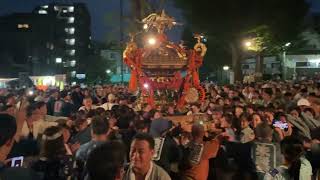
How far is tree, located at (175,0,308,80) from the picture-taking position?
3759 centimetres

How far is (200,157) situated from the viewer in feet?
20.6

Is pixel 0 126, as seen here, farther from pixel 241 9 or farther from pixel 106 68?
pixel 106 68

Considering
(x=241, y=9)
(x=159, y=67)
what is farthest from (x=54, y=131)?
(x=241, y=9)

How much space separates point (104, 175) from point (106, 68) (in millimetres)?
86131

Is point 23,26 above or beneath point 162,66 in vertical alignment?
above

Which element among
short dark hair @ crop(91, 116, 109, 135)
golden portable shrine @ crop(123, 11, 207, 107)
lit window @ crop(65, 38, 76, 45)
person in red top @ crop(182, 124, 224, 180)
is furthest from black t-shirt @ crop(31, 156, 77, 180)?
lit window @ crop(65, 38, 76, 45)

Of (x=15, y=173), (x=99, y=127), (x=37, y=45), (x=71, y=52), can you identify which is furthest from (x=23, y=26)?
(x=15, y=173)

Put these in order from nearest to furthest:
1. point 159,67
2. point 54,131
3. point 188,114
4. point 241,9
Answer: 1. point 54,131
2. point 188,114
3. point 159,67
4. point 241,9

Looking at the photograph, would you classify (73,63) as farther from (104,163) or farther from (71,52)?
(104,163)

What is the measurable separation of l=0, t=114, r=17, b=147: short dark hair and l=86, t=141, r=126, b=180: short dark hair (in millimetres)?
775

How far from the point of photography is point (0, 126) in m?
3.50

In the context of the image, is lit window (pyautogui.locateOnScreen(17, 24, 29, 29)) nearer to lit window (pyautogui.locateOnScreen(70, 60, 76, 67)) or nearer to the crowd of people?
lit window (pyautogui.locateOnScreen(70, 60, 76, 67))

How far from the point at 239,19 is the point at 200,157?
32360 mm

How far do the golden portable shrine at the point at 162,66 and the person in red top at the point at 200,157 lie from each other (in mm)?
9256
